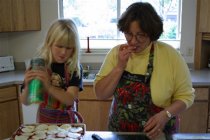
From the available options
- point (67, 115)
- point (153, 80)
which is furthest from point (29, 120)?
point (153, 80)

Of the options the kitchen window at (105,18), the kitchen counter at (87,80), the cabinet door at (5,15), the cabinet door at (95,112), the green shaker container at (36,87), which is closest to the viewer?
the green shaker container at (36,87)

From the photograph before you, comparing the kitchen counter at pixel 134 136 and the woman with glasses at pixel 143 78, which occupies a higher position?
the woman with glasses at pixel 143 78

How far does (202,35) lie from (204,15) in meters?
0.20

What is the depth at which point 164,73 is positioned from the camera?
1240 mm

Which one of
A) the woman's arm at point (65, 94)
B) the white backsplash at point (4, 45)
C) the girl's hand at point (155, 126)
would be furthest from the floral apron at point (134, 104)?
the white backsplash at point (4, 45)

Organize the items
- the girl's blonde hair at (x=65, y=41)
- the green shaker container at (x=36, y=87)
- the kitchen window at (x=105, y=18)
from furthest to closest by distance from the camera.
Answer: the kitchen window at (x=105, y=18) → the girl's blonde hair at (x=65, y=41) → the green shaker container at (x=36, y=87)

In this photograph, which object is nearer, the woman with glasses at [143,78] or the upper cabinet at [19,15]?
the woman with glasses at [143,78]

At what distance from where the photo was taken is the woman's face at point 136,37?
119cm

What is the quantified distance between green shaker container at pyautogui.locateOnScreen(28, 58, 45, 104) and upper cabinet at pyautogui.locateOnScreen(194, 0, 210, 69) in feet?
5.68

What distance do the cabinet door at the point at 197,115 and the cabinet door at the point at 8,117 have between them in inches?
54.6

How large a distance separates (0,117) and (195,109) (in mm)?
1595

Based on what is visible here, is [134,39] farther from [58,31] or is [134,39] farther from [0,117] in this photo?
[0,117]

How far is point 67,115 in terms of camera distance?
1.32 m

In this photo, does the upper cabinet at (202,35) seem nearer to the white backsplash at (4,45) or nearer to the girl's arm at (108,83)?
the girl's arm at (108,83)
